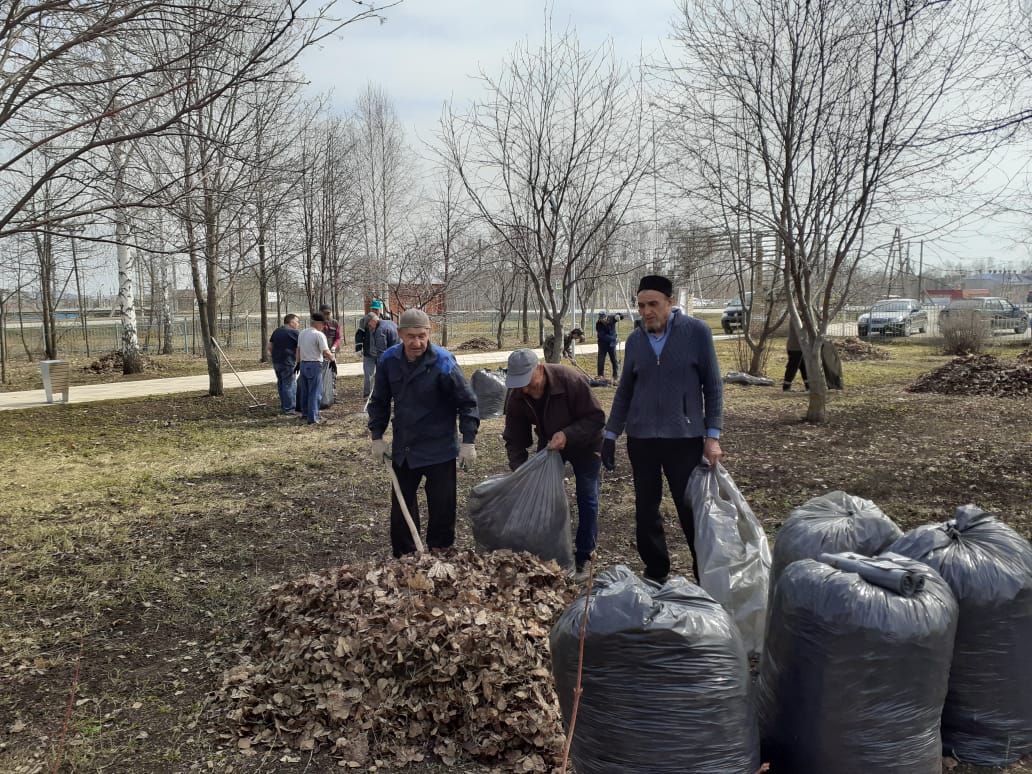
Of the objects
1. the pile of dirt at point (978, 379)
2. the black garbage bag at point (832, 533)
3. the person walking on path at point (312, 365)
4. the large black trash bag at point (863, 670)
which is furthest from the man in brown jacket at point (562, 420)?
the pile of dirt at point (978, 379)

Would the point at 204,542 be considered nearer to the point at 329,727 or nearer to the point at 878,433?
the point at 329,727

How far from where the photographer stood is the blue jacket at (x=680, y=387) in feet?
11.6

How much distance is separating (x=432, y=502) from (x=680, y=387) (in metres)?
1.55

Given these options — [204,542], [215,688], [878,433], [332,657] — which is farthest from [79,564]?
[878,433]

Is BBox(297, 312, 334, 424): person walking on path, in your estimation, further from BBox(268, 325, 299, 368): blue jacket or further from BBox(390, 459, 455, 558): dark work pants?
BBox(390, 459, 455, 558): dark work pants

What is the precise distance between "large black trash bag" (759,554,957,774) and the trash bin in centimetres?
1295

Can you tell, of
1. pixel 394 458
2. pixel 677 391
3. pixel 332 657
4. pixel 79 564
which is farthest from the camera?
pixel 79 564

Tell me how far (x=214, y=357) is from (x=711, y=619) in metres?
11.9

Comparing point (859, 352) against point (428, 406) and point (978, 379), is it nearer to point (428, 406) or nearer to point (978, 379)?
point (978, 379)

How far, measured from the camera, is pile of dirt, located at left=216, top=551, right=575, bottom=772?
2.78 meters

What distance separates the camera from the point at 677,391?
11.6ft

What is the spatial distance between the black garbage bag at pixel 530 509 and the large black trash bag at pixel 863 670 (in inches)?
73.2

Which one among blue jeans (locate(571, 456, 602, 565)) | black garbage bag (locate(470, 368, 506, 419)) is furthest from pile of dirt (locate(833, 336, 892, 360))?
blue jeans (locate(571, 456, 602, 565))

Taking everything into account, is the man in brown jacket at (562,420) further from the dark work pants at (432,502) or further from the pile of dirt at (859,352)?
the pile of dirt at (859,352)
